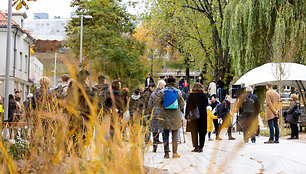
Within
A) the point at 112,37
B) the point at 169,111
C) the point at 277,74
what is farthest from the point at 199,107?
the point at 112,37

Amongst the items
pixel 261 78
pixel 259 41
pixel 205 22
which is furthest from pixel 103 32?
pixel 261 78

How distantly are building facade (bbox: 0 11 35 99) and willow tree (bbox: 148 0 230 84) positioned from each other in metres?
11.4

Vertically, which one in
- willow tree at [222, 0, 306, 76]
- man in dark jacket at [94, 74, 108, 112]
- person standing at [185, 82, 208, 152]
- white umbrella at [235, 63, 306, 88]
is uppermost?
willow tree at [222, 0, 306, 76]

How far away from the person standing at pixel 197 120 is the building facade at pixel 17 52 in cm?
2634

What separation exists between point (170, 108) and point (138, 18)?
28030 mm

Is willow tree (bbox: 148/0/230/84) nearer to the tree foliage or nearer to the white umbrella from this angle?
the tree foliage

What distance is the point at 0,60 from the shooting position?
38906mm

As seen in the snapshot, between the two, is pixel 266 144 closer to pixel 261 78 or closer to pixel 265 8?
pixel 261 78

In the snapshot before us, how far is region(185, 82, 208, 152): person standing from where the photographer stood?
1184 cm

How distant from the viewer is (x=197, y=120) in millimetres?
12008

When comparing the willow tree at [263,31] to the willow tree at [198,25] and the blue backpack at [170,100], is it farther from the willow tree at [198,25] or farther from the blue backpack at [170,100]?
the blue backpack at [170,100]

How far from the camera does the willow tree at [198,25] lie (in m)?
34.8

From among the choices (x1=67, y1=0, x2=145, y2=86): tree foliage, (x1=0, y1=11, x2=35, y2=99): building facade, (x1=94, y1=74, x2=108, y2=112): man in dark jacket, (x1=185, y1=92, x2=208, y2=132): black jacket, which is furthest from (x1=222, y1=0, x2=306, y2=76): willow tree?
(x1=67, y1=0, x2=145, y2=86): tree foliage

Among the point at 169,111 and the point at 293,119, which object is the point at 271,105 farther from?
the point at 169,111
